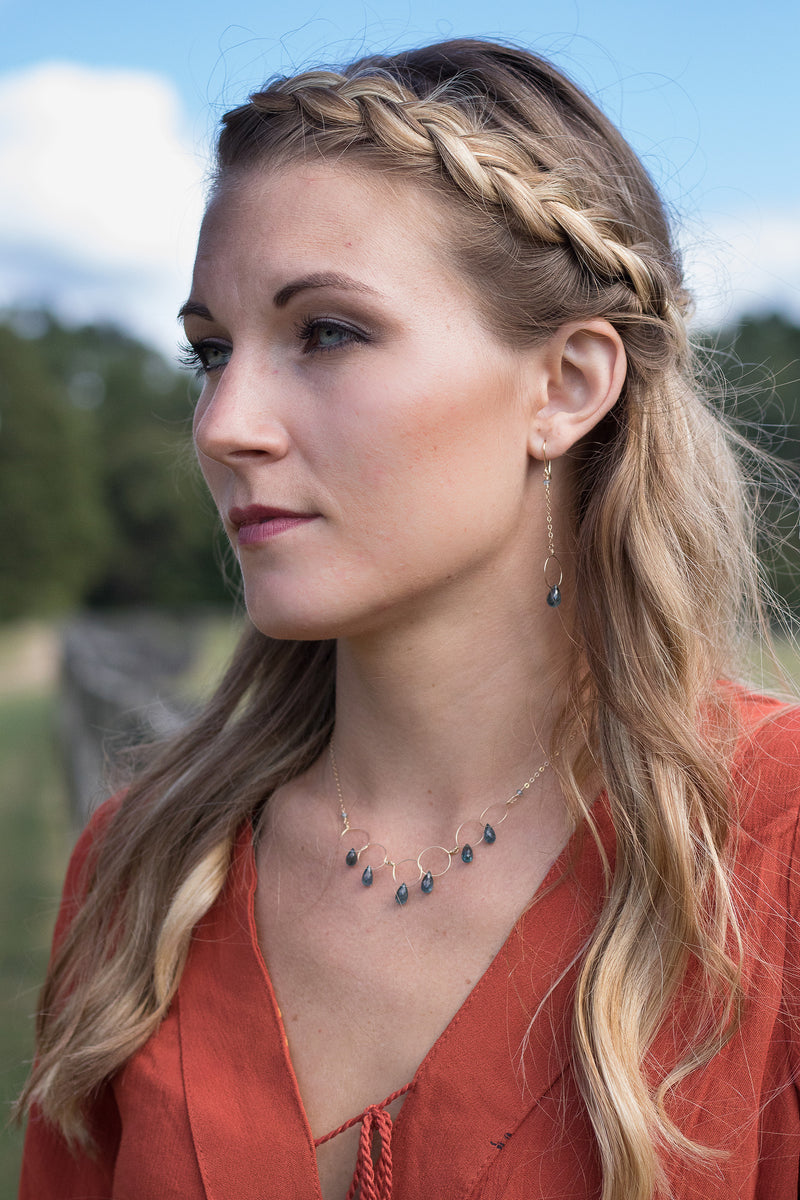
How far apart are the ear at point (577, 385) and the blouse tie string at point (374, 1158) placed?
117 cm

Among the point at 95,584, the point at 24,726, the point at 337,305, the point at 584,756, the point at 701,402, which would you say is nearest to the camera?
the point at 337,305

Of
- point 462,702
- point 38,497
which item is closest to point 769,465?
point 462,702

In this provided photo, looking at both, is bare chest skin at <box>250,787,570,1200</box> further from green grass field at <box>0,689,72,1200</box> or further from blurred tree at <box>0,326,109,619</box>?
blurred tree at <box>0,326,109,619</box>

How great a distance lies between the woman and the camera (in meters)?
1.80

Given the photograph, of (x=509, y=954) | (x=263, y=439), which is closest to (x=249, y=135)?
(x=263, y=439)

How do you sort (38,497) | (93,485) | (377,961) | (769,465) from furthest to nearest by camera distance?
(93,485) → (38,497) → (769,465) → (377,961)

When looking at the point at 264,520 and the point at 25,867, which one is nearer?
the point at 264,520

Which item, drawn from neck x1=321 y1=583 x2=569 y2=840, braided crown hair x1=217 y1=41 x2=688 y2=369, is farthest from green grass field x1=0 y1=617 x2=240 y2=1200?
braided crown hair x1=217 y1=41 x2=688 y2=369

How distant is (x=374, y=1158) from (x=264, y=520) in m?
1.10

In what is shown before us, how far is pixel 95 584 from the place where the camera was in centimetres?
4997

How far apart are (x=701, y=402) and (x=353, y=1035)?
4.69 ft

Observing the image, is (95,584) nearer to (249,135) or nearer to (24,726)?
(24,726)

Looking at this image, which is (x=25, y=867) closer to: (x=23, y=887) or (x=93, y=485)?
(x=23, y=887)

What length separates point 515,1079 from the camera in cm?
181
